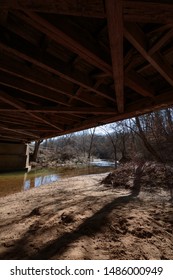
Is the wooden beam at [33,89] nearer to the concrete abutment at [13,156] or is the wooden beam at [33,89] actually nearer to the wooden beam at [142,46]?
the wooden beam at [142,46]

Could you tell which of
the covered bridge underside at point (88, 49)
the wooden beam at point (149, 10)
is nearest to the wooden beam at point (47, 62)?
the covered bridge underside at point (88, 49)

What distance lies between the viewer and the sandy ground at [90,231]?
2.43 meters

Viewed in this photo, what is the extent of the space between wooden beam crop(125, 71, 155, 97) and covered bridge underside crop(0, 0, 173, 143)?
0.06ft

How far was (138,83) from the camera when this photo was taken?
3543 millimetres

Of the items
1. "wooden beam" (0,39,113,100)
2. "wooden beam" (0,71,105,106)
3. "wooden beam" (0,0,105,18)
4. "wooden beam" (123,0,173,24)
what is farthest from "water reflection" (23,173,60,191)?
"wooden beam" (123,0,173,24)

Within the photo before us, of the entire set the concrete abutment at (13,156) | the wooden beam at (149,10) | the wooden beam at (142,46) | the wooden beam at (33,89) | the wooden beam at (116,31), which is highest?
the wooden beam at (33,89)

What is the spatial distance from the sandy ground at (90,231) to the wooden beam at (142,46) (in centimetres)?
249

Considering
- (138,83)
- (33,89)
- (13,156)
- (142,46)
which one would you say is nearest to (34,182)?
(13,156)

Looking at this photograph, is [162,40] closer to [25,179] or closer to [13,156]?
[25,179]

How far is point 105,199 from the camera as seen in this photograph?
4707 millimetres

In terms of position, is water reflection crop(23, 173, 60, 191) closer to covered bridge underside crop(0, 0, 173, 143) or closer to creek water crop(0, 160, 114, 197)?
creek water crop(0, 160, 114, 197)

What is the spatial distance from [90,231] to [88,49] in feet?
8.63
